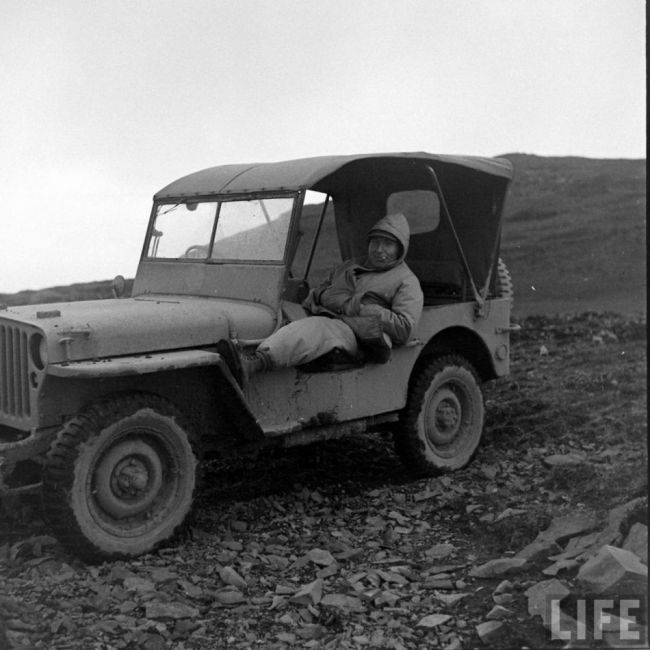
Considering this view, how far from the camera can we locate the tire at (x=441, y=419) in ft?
19.7

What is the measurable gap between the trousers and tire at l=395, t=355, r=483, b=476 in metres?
0.79

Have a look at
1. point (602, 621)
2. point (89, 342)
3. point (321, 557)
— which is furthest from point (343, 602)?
point (89, 342)

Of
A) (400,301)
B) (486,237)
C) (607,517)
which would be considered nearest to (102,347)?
(400,301)

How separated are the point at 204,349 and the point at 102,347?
2.02ft

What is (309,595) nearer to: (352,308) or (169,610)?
(169,610)

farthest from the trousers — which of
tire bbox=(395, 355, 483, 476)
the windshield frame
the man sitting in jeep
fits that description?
tire bbox=(395, 355, 483, 476)

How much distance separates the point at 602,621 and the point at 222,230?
10.8ft

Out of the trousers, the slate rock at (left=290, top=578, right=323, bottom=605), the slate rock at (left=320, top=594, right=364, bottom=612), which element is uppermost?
the trousers

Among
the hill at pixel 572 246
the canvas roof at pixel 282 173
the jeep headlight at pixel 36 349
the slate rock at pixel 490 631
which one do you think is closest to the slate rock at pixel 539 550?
the slate rock at pixel 490 631

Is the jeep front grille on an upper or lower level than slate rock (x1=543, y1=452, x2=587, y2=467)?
upper

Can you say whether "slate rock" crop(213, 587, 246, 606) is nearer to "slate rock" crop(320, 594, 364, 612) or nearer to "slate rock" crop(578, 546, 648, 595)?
"slate rock" crop(320, 594, 364, 612)

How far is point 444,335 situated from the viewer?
20.8 feet

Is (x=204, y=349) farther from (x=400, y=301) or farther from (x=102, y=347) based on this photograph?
(x=400, y=301)

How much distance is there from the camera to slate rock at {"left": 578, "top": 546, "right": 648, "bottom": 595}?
11.8 feet
